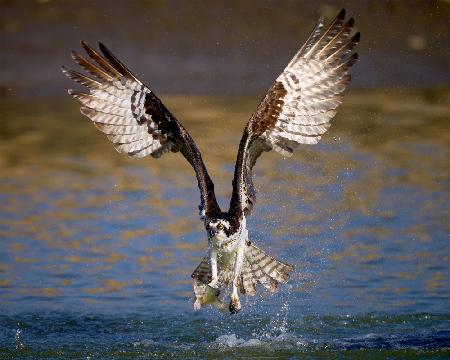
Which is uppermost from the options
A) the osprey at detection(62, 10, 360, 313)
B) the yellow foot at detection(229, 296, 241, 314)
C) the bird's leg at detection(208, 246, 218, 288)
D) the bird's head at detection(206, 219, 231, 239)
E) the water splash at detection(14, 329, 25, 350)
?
the osprey at detection(62, 10, 360, 313)

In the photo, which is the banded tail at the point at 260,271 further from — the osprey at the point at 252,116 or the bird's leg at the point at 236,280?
the bird's leg at the point at 236,280

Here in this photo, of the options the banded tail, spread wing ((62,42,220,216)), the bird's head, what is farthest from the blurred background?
spread wing ((62,42,220,216))

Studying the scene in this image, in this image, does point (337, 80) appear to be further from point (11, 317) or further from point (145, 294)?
point (11, 317)

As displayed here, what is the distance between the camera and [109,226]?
1377cm

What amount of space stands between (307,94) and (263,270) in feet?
5.17

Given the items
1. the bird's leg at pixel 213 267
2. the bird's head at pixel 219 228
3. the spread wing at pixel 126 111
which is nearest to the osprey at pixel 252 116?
the spread wing at pixel 126 111

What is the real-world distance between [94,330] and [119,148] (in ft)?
5.12

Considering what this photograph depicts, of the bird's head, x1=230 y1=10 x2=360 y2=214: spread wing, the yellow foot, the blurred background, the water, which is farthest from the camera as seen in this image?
the blurred background

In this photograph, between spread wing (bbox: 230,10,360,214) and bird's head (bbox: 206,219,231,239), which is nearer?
bird's head (bbox: 206,219,231,239)

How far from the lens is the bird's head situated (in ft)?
31.7

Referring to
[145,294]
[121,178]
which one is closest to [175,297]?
[145,294]

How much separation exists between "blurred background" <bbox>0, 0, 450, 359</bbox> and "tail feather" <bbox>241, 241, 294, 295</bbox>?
0.43m

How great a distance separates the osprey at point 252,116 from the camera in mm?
10359

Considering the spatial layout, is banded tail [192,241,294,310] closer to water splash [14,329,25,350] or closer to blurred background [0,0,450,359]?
blurred background [0,0,450,359]
